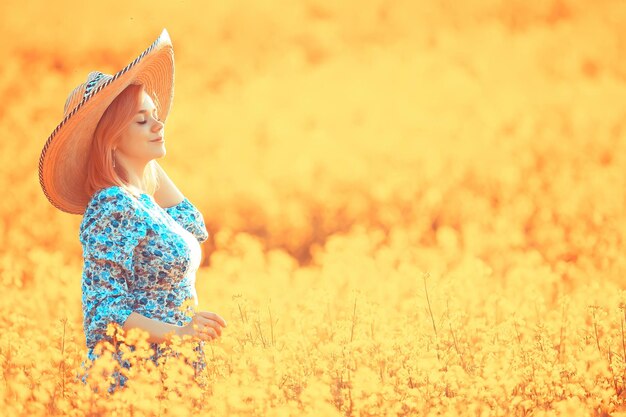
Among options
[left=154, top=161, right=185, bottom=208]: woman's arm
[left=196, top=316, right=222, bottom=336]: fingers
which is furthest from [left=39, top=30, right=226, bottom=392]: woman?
[left=154, top=161, right=185, bottom=208]: woman's arm

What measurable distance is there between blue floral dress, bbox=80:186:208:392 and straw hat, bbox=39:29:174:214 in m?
0.22

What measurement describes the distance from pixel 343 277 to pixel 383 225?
1047 millimetres

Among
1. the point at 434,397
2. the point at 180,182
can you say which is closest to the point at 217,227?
the point at 180,182

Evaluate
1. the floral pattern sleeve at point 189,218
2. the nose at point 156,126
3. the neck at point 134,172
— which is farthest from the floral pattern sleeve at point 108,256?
the floral pattern sleeve at point 189,218

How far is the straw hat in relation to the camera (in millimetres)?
3420

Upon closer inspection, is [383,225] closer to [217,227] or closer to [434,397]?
[217,227]

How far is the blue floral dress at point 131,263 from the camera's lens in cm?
332

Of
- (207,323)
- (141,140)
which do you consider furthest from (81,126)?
(207,323)

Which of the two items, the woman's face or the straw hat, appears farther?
the woman's face

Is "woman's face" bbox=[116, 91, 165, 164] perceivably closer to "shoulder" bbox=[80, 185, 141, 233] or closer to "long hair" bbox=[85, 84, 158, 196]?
"long hair" bbox=[85, 84, 158, 196]

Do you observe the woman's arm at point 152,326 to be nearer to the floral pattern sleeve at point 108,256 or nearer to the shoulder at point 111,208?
the floral pattern sleeve at point 108,256

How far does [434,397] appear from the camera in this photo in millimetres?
3777

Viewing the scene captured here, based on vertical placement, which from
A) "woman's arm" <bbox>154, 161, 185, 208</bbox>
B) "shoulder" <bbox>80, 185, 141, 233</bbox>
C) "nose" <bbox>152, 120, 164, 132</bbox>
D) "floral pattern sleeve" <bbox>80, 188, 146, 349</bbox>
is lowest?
"floral pattern sleeve" <bbox>80, 188, 146, 349</bbox>

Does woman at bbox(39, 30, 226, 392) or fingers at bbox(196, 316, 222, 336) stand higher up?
woman at bbox(39, 30, 226, 392)
